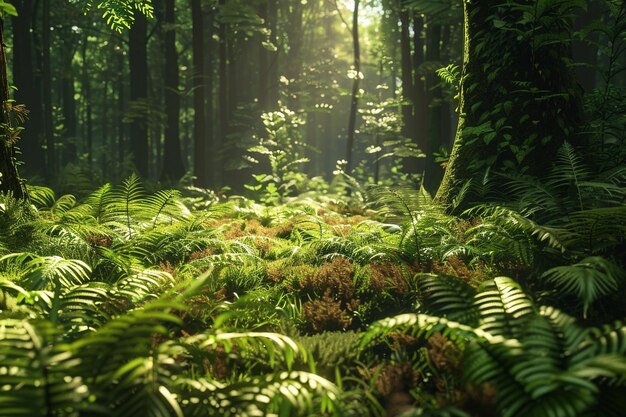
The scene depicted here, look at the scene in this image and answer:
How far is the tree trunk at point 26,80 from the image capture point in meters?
15.8

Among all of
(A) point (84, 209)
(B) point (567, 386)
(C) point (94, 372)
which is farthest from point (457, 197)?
(A) point (84, 209)

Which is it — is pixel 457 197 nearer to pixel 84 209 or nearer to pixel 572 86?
pixel 572 86

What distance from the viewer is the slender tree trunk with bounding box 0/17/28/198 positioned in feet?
16.8

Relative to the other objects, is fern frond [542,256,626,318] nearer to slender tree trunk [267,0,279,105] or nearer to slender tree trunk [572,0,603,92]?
slender tree trunk [572,0,603,92]

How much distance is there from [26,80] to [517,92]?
53.8ft

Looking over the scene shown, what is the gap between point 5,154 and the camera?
5.21 m

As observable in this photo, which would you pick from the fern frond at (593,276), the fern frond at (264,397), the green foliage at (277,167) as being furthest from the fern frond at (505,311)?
the green foliage at (277,167)

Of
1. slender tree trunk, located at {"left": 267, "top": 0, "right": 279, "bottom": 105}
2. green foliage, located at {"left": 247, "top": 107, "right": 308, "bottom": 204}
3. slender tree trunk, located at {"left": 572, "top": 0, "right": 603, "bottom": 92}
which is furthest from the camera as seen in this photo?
slender tree trunk, located at {"left": 267, "top": 0, "right": 279, "bottom": 105}

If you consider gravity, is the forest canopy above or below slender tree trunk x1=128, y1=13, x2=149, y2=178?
below

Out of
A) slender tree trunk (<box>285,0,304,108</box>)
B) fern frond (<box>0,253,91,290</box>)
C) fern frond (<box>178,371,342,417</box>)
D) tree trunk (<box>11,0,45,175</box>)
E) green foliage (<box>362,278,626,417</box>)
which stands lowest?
fern frond (<box>178,371,342,417</box>)

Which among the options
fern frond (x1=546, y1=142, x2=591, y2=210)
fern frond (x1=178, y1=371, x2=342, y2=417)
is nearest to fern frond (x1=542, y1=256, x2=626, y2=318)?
fern frond (x1=546, y1=142, x2=591, y2=210)

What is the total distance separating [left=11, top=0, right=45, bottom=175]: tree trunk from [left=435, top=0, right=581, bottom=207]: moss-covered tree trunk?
604 inches

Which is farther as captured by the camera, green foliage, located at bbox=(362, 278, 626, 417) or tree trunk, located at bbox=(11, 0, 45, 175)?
tree trunk, located at bbox=(11, 0, 45, 175)

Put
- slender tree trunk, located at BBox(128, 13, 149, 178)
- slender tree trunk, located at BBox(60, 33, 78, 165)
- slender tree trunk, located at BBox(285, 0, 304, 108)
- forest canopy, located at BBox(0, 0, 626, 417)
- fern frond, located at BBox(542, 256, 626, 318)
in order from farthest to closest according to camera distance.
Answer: slender tree trunk, located at BBox(285, 0, 304, 108)
slender tree trunk, located at BBox(60, 33, 78, 165)
slender tree trunk, located at BBox(128, 13, 149, 178)
fern frond, located at BBox(542, 256, 626, 318)
forest canopy, located at BBox(0, 0, 626, 417)
